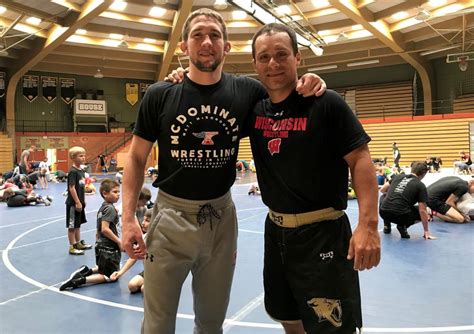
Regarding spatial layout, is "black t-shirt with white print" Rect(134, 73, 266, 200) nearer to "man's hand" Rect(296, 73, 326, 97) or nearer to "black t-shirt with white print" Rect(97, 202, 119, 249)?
"man's hand" Rect(296, 73, 326, 97)

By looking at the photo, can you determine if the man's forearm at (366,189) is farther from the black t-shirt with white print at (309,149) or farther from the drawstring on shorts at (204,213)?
the drawstring on shorts at (204,213)

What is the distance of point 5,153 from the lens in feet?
85.9

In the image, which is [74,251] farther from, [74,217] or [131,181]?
[131,181]

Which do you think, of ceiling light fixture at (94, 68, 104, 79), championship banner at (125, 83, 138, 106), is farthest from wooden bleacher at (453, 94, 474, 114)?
ceiling light fixture at (94, 68, 104, 79)

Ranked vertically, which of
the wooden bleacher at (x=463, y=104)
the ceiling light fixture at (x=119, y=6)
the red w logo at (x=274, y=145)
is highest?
the ceiling light fixture at (x=119, y=6)

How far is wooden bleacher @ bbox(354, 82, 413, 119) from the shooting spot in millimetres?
28547

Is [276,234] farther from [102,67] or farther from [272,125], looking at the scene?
[102,67]

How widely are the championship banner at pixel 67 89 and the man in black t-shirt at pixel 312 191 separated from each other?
31526mm

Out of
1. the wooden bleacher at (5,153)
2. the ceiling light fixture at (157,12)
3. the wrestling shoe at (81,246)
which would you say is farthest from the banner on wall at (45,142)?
the wrestling shoe at (81,246)

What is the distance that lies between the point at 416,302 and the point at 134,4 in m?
20.4

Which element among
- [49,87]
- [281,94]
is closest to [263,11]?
[281,94]

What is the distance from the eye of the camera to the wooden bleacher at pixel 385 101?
2855 centimetres

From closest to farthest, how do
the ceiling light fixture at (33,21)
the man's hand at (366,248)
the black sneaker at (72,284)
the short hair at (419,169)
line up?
the man's hand at (366,248)
the black sneaker at (72,284)
the short hair at (419,169)
the ceiling light fixture at (33,21)

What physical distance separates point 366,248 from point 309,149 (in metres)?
0.58
